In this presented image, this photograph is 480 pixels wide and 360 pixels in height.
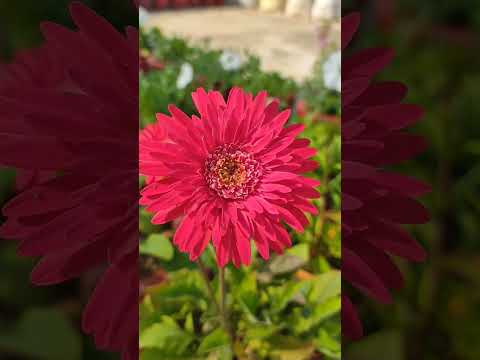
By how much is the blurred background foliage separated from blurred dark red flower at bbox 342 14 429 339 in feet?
0.16

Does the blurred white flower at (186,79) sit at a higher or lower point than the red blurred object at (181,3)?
lower

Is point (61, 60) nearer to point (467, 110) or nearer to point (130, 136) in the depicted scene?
point (130, 136)

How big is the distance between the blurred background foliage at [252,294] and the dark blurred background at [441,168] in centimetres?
12

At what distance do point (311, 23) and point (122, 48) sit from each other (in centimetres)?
14

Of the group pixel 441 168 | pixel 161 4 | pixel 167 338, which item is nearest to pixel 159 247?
pixel 167 338

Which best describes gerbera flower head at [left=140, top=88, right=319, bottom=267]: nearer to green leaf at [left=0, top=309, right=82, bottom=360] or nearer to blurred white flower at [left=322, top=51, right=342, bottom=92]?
green leaf at [left=0, top=309, right=82, bottom=360]

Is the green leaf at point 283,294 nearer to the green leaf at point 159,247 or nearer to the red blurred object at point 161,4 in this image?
the green leaf at point 159,247

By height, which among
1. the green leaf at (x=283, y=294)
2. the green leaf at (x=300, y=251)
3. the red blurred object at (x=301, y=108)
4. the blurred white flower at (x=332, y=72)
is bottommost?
the green leaf at (x=283, y=294)

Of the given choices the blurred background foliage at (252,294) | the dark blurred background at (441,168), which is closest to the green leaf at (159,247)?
the blurred background foliage at (252,294)

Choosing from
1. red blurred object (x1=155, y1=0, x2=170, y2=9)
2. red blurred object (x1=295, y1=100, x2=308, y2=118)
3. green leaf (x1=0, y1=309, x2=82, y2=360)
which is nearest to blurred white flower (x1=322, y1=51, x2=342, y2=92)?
red blurred object (x1=295, y1=100, x2=308, y2=118)

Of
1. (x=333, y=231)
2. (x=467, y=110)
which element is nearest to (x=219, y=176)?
(x=333, y=231)

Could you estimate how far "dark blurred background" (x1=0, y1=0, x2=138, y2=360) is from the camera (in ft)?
0.55

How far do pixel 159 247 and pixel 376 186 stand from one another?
0.32ft

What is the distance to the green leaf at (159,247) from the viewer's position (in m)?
0.22
